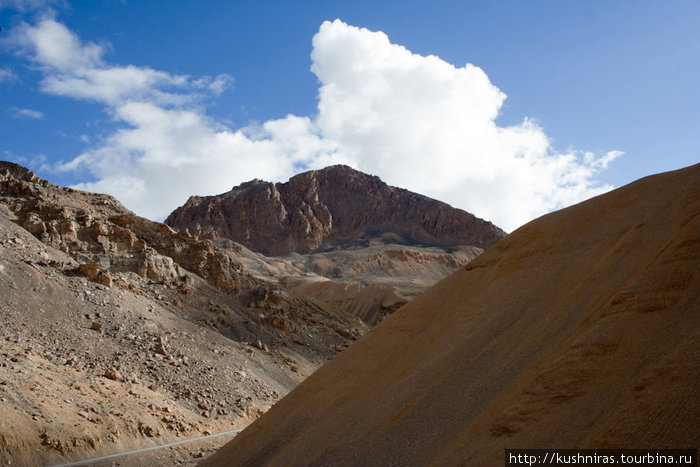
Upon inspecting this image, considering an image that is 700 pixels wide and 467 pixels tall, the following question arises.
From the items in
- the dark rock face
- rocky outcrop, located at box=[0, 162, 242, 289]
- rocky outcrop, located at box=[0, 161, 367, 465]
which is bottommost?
rocky outcrop, located at box=[0, 161, 367, 465]

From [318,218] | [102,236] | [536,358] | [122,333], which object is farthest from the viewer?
[318,218]

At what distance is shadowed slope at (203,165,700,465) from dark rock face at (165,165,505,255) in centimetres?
11396

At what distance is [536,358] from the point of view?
6.98m

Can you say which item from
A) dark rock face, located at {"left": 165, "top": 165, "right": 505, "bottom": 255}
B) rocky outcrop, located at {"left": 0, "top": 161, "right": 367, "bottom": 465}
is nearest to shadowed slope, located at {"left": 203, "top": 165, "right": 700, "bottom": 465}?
rocky outcrop, located at {"left": 0, "top": 161, "right": 367, "bottom": 465}

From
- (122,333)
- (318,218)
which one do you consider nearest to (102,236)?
(122,333)

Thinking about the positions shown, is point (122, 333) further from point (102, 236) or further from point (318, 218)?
point (318, 218)

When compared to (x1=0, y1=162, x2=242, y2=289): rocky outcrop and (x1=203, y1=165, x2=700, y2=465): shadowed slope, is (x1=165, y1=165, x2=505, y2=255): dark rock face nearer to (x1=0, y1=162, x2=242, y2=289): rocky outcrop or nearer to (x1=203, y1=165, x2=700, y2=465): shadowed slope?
(x1=0, y1=162, x2=242, y2=289): rocky outcrop

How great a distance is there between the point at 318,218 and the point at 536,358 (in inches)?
4995

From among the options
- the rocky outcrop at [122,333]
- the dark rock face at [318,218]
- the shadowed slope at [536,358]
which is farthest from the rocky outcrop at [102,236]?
the dark rock face at [318,218]

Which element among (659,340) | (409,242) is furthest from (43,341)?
(409,242)

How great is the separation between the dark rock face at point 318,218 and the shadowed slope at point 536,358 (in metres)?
114

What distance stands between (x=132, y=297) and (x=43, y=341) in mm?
7349

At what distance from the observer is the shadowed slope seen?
523 cm

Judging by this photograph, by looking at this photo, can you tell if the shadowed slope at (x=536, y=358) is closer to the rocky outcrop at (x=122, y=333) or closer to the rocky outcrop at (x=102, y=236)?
the rocky outcrop at (x=122, y=333)
